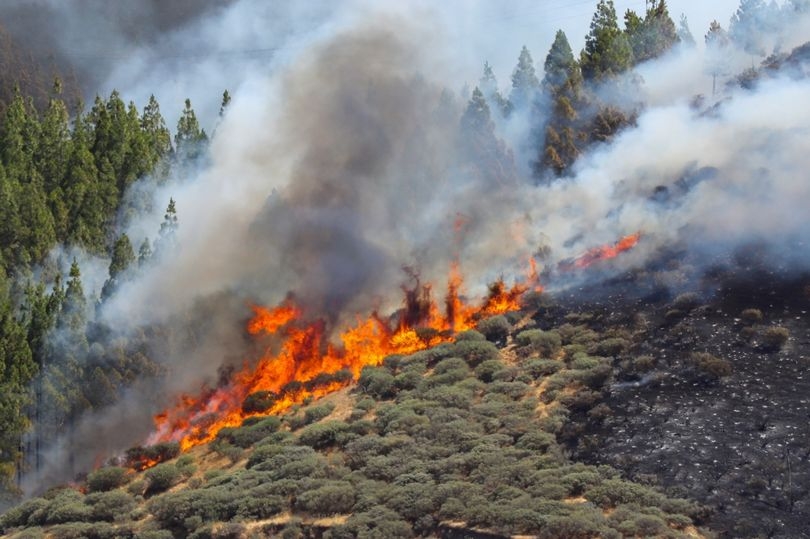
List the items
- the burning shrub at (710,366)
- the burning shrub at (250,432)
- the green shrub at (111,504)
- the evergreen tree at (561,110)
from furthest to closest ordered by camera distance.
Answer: the evergreen tree at (561,110)
the burning shrub at (250,432)
the burning shrub at (710,366)
the green shrub at (111,504)

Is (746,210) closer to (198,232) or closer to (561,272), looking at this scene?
(561,272)

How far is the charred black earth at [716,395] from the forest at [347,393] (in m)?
0.74

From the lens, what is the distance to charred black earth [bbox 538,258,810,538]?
117 ft

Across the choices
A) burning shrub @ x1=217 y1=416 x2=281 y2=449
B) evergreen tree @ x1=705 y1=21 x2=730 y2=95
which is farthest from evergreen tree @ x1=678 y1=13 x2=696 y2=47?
burning shrub @ x1=217 y1=416 x2=281 y2=449

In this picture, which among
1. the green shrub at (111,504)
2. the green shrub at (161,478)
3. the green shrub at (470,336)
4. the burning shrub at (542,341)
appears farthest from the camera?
the green shrub at (470,336)

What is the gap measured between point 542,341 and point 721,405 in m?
Result: 9.89

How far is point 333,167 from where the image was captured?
5988 cm

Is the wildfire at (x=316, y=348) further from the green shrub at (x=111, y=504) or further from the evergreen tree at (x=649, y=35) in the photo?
the evergreen tree at (x=649, y=35)

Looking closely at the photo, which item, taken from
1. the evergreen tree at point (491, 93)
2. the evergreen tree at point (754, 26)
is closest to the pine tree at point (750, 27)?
the evergreen tree at point (754, 26)

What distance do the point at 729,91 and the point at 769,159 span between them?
1226 centimetres

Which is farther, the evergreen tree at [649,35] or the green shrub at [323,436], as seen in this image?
the evergreen tree at [649,35]

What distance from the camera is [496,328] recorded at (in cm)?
5172

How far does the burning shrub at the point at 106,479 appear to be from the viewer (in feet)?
149

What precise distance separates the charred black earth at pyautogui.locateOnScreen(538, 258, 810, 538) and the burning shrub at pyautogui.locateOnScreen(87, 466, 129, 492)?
→ 1850 centimetres
